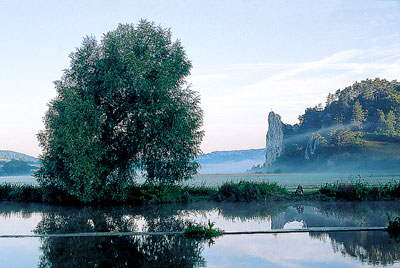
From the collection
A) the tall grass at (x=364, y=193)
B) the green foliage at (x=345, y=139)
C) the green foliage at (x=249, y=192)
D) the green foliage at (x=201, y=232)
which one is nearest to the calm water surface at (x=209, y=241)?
the green foliage at (x=201, y=232)

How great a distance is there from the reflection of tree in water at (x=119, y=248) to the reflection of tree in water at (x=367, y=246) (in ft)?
15.5

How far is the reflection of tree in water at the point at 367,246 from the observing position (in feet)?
37.0

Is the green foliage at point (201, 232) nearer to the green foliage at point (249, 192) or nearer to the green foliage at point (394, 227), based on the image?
the green foliage at point (394, 227)

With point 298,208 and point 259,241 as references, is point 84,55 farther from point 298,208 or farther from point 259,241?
point 259,241

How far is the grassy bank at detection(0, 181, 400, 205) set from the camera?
26547 millimetres

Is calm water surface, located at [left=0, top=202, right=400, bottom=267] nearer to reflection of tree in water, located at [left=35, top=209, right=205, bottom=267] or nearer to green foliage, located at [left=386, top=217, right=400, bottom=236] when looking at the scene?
reflection of tree in water, located at [left=35, top=209, right=205, bottom=267]

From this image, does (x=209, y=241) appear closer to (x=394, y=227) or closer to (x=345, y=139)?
(x=394, y=227)

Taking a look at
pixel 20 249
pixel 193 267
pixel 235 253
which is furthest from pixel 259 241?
pixel 20 249

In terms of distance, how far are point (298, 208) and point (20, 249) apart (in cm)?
1562

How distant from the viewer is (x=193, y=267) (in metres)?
10.8

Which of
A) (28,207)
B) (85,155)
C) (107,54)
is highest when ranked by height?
(107,54)

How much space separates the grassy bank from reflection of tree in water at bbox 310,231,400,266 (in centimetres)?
1199

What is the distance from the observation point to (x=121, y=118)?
28.8 meters

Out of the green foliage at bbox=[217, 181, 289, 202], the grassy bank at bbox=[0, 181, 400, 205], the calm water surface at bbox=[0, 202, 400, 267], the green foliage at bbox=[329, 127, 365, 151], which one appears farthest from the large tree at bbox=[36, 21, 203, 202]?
the green foliage at bbox=[329, 127, 365, 151]
